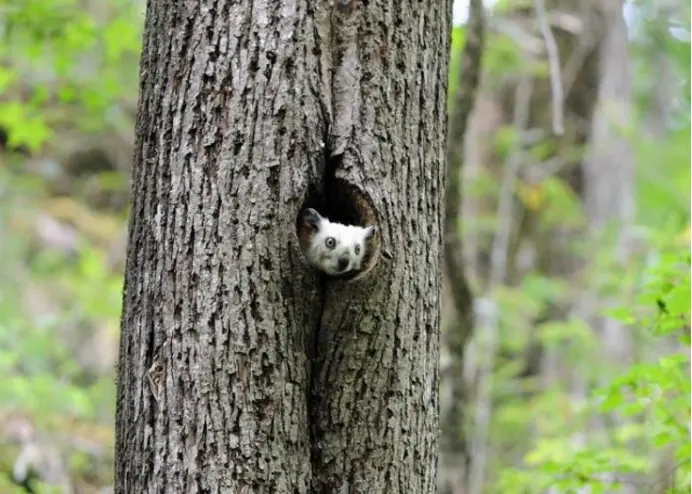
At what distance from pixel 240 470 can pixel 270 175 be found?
0.83 metres

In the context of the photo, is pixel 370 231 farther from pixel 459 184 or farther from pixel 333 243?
pixel 459 184

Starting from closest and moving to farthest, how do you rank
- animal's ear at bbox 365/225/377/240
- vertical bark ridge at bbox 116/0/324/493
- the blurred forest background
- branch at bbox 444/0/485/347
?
vertical bark ridge at bbox 116/0/324/493 < animal's ear at bbox 365/225/377/240 < branch at bbox 444/0/485/347 < the blurred forest background

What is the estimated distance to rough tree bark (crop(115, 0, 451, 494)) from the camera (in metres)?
2.35

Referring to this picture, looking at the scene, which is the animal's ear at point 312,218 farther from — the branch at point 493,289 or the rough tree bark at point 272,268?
the branch at point 493,289

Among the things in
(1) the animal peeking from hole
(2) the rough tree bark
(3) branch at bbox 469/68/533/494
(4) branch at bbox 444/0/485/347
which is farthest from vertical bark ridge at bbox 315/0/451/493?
(3) branch at bbox 469/68/533/494

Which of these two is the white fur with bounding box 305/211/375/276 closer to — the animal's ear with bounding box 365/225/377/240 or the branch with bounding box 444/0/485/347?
the animal's ear with bounding box 365/225/377/240

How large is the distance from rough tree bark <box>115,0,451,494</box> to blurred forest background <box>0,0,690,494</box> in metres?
2.52

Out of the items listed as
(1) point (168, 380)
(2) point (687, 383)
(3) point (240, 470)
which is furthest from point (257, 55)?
(2) point (687, 383)

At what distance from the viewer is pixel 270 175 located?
243cm

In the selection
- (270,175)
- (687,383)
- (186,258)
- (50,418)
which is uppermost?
(270,175)

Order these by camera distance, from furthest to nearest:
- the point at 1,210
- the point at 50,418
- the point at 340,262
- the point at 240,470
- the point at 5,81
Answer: the point at 1,210 → the point at 50,418 → the point at 5,81 → the point at 340,262 → the point at 240,470

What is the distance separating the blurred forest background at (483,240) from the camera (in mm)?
5820

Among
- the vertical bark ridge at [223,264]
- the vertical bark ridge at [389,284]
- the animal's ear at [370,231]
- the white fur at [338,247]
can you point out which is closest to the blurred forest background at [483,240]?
the white fur at [338,247]

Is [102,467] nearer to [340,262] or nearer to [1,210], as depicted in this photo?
[1,210]
